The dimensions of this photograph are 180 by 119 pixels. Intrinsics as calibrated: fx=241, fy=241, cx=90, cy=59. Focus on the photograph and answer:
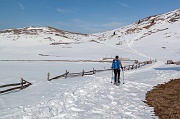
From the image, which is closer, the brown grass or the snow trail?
the snow trail

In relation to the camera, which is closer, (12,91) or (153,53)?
(12,91)

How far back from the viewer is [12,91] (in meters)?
17.8

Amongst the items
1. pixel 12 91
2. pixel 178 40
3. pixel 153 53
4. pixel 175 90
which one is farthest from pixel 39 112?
pixel 178 40

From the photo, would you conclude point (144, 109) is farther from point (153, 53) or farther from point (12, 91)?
point (153, 53)

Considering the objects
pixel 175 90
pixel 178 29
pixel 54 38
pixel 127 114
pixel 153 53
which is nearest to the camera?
pixel 127 114

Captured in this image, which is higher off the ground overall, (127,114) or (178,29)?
(178,29)

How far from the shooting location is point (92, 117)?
10.2m

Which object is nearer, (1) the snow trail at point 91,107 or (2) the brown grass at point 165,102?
(1) the snow trail at point 91,107

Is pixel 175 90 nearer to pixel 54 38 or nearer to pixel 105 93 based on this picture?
pixel 105 93

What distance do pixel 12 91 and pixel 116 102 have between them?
853 cm

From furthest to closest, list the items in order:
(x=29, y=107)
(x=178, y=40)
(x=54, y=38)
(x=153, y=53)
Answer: (x=54, y=38) → (x=178, y=40) → (x=153, y=53) → (x=29, y=107)

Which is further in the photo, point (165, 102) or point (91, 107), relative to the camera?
point (165, 102)

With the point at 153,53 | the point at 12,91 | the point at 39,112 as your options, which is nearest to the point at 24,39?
the point at 153,53

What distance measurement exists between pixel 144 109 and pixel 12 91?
33.5ft
